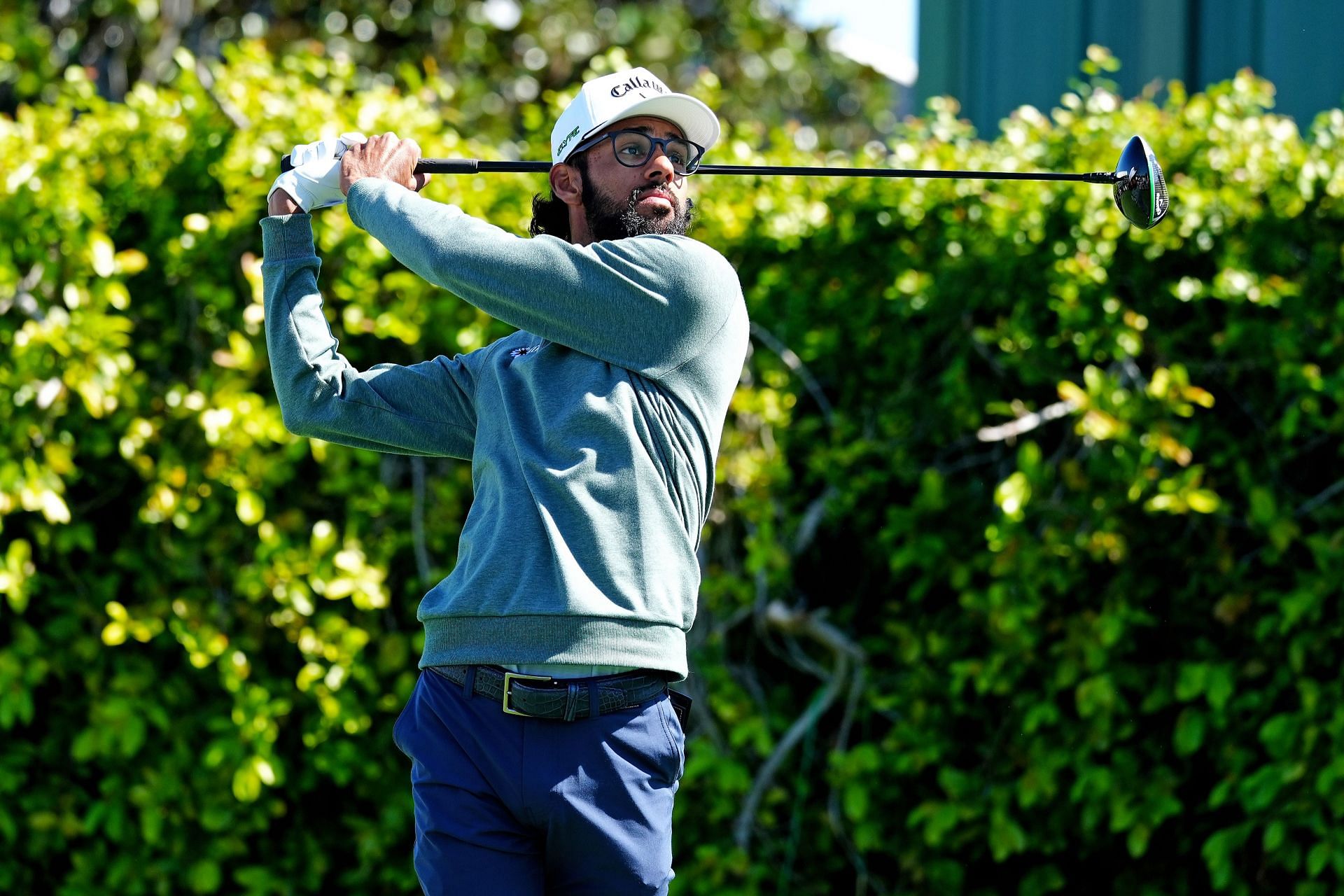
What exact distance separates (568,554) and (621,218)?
57 cm

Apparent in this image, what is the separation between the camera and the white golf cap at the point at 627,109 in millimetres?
2533

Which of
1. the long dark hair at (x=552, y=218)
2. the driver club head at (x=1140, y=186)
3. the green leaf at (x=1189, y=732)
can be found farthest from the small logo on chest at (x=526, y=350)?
the green leaf at (x=1189, y=732)

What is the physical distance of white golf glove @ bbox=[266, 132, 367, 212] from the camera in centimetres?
256

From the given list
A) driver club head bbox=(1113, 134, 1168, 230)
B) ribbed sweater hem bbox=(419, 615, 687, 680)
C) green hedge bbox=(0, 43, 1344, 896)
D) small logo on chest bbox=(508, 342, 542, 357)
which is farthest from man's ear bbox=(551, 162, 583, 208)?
green hedge bbox=(0, 43, 1344, 896)

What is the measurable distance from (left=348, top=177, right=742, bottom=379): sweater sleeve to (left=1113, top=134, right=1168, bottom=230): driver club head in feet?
3.16

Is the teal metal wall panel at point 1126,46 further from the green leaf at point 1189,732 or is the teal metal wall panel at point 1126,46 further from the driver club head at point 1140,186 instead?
the driver club head at point 1140,186

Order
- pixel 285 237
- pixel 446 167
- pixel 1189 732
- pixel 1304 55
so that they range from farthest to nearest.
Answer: pixel 1304 55 < pixel 1189 732 < pixel 446 167 < pixel 285 237

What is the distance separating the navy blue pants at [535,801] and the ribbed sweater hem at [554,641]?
0.22 feet

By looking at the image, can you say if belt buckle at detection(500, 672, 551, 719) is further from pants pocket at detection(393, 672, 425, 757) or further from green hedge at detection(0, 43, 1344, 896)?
green hedge at detection(0, 43, 1344, 896)

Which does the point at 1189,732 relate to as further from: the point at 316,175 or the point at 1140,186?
the point at 316,175

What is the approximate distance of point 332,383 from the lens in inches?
102

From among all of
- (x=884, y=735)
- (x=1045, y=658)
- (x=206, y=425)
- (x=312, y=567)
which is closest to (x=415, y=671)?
(x=312, y=567)

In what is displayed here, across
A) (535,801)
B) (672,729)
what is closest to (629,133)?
(672,729)

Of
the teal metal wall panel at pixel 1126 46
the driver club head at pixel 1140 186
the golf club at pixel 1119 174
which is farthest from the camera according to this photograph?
the teal metal wall panel at pixel 1126 46
